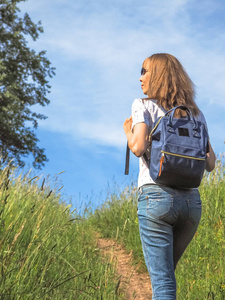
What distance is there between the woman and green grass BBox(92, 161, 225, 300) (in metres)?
Answer: 0.88

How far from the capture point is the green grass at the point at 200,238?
4879 millimetres

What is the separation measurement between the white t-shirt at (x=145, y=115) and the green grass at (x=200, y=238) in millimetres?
940

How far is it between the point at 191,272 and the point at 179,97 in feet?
11.4

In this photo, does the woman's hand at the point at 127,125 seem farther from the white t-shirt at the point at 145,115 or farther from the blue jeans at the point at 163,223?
the blue jeans at the point at 163,223

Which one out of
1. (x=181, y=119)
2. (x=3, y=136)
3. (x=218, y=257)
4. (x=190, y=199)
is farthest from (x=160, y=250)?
(x=3, y=136)

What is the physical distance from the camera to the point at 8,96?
56.2 ft

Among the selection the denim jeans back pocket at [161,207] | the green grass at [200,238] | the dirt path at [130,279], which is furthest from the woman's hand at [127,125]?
the dirt path at [130,279]

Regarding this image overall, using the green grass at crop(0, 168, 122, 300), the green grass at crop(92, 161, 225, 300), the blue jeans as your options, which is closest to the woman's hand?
the blue jeans

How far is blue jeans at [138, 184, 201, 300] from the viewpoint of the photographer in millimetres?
2553

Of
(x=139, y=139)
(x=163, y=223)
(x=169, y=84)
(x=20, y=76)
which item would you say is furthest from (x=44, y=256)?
(x=20, y=76)

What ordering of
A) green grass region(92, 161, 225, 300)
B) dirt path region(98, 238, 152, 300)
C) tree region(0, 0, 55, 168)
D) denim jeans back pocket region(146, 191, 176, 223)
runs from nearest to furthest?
denim jeans back pocket region(146, 191, 176, 223), green grass region(92, 161, 225, 300), dirt path region(98, 238, 152, 300), tree region(0, 0, 55, 168)

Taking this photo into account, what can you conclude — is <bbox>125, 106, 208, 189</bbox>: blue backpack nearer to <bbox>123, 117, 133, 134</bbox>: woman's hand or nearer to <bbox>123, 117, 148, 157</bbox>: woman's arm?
<bbox>123, 117, 148, 157</bbox>: woman's arm

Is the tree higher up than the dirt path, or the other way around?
the tree

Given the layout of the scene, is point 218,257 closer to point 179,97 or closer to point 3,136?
point 179,97
